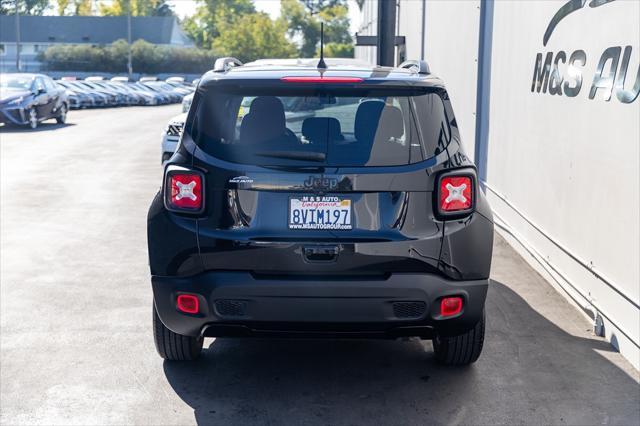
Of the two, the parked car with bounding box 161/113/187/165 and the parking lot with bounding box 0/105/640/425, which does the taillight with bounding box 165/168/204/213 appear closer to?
the parking lot with bounding box 0/105/640/425

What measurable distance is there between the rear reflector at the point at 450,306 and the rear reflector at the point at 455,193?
47cm

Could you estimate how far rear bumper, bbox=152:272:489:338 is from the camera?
4.70 meters

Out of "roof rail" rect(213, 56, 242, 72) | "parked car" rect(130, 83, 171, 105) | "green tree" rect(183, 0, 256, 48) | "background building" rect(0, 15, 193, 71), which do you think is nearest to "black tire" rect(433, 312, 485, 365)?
"roof rail" rect(213, 56, 242, 72)

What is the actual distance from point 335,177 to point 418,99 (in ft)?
2.17

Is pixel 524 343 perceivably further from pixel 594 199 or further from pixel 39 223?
pixel 39 223

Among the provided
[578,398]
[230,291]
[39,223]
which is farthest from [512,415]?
[39,223]

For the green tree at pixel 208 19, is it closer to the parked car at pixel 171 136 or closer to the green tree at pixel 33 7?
the green tree at pixel 33 7

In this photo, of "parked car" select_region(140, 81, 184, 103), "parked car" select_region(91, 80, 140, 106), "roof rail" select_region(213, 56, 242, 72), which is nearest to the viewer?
"roof rail" select_region(213, 56, 242, 72)

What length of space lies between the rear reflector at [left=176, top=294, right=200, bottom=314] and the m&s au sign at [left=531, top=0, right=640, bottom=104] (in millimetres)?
3115

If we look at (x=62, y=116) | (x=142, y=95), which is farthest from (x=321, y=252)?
(x=142, y=95)

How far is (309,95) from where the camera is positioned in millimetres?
4855

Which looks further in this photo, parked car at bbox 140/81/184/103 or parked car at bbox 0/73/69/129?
parked car at bbox 140/81/184/103

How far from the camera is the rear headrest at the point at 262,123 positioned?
4898 millimetres

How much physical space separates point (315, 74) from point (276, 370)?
1.88m
